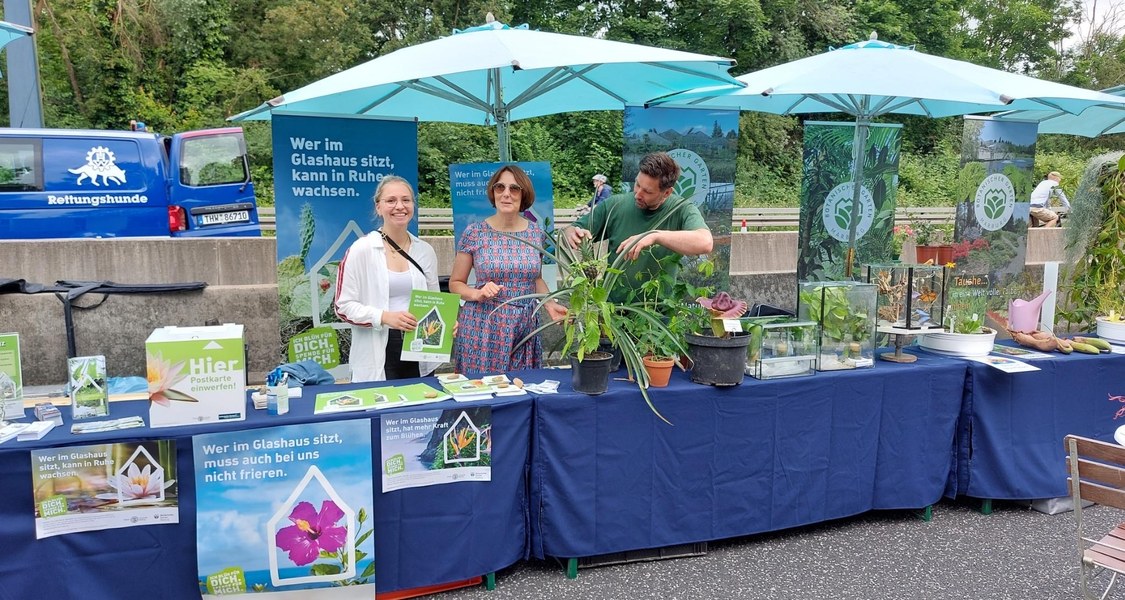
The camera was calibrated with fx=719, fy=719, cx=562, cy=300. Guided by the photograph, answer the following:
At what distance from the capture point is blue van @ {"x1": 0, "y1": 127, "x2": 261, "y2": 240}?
6.72 meters

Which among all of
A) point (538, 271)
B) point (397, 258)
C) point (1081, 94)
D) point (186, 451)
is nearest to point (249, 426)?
point (186, 451)

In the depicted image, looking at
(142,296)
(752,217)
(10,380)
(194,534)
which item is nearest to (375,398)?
(194,534)

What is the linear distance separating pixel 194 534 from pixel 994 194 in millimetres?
5119

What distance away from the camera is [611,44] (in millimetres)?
3352

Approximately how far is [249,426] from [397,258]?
43.0 inches

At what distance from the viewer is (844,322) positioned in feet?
11.0

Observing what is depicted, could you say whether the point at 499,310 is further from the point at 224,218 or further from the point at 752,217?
the point at 752,217

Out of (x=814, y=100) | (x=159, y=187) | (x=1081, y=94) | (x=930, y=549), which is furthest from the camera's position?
(x=159, y=187)

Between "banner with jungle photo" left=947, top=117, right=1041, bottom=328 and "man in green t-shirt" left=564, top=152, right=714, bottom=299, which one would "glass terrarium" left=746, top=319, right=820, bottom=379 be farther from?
"banner with jungle photo" left=947, top=117, right=1041, bottom=328

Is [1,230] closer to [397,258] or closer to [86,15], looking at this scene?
[397,258]

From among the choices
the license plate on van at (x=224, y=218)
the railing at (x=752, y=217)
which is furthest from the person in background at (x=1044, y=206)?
the license plate on van at (x=224, y=218)

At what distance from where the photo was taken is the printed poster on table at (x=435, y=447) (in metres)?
2.66

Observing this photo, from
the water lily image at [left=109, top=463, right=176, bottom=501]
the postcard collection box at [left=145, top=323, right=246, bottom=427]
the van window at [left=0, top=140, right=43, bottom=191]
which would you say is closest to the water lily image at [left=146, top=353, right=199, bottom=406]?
the postcard collection box at [left=145, top=323, right=246, bottom=427]

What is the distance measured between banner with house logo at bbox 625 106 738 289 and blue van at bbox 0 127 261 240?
16.8 feet
